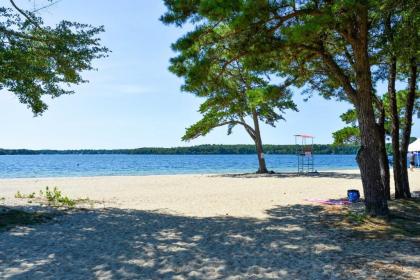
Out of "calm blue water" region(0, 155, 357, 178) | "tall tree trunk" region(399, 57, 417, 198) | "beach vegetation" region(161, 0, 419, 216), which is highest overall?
"beach vegetation" region(161, 0, 419, 216)

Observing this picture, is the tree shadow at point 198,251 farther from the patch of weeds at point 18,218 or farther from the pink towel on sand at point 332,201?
the pink towel on sand at point 332,201

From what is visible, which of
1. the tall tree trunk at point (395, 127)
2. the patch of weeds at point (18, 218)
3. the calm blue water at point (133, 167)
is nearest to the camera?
the patch of weeds at point (18, 218)

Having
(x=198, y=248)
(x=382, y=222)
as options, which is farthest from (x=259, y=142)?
(x=198, y=248)

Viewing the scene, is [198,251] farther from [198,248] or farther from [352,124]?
[352,124]

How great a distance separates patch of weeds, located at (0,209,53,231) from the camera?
905cm

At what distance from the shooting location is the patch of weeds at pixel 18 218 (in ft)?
29.7

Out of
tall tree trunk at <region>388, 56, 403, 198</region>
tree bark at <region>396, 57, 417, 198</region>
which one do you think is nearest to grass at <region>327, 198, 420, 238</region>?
tall tree trunk at <region>388, 56, 403, 198</region>

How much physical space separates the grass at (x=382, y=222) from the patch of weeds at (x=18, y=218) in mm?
7155

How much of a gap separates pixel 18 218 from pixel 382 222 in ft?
28.5

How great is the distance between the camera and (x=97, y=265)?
5.90 meters

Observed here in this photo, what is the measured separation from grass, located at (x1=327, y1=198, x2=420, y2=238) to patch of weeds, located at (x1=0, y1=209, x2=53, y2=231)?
282 inches

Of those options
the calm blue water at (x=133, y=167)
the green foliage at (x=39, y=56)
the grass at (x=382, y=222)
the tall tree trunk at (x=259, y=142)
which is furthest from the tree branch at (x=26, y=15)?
the calm blue water at (x=133, y=167)

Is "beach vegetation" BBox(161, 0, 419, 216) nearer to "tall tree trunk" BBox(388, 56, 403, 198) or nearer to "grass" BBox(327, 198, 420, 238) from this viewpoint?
"grass" BBox(327, 198, 420, 238)

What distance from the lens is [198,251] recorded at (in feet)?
22.1
